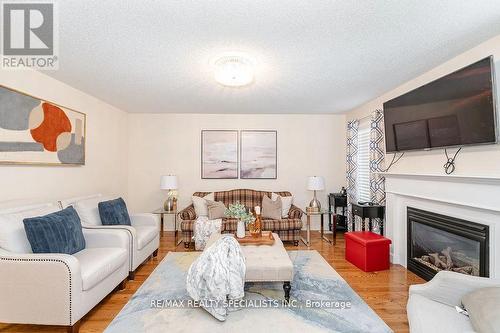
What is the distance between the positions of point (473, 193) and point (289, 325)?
2.14m

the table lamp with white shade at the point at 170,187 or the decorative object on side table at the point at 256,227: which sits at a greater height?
the table lamp with white shade at the point at 170,187

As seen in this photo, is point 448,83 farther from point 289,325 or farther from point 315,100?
point 289,325

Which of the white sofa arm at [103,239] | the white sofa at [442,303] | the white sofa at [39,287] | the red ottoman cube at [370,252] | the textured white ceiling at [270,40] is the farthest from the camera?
the red ottoman cube at [370,252]

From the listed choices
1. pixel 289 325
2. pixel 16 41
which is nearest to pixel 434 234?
pixel 289 325

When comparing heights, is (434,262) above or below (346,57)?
below

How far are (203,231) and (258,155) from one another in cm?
205

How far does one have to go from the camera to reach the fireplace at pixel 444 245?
2438 millimetres

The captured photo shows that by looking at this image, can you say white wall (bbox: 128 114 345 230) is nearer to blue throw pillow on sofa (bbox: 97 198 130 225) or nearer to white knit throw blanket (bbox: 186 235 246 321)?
blue throw pillow on sofa (bbox: 97 198 130 225)

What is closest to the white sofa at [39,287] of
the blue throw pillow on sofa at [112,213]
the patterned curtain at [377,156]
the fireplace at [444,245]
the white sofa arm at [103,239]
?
the white sofa arm at [103,239]

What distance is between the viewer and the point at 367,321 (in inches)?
87.5

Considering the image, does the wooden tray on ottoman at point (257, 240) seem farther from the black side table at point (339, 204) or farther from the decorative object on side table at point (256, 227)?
the black side table at point (339, 204)

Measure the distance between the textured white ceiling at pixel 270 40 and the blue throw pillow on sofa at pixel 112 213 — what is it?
1687mm

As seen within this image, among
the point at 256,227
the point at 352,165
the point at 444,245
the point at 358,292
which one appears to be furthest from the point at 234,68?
the point at 352,165

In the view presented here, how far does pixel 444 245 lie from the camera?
9.59 ft
